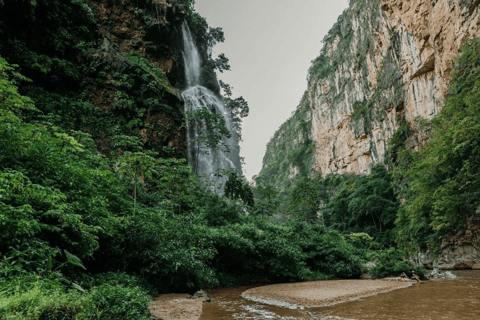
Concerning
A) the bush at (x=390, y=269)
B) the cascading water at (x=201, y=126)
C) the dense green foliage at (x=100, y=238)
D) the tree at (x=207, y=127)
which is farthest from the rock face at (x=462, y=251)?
the tree at (x=207, y=127)

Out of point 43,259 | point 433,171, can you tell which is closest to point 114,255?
point 43,259

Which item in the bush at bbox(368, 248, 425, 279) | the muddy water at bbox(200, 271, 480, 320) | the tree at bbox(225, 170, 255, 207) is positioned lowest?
the bush at bbox(368, 248, 425, 279)

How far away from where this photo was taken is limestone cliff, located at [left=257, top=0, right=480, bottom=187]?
2183cm

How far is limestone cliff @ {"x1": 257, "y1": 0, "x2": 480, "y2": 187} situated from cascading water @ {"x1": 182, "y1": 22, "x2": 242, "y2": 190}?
1873 cm

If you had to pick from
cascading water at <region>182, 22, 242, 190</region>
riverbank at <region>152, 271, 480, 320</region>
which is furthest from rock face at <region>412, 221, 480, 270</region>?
cascading water at <region>182, 22, 242, 190</region>

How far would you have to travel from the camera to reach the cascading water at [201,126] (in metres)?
22.2

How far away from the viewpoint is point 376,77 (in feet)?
Result: 122

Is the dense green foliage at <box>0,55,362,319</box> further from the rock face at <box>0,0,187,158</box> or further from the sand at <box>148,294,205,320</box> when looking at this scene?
the rock face at <box>0,0,187,158</box>

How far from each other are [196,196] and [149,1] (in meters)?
17.5

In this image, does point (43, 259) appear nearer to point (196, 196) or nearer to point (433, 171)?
point (196, 196)

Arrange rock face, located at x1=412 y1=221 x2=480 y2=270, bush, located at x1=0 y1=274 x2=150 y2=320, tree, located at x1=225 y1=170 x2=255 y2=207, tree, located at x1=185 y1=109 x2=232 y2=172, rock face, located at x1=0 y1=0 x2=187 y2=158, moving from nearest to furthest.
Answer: bush, located at x1=0 y1=274 x2=150 y2=320 < rock face, located at x1=412 y1=221 x2=480 y2=270 < rock face, located at x1=0 y1=0 x2=187 y2=158 < tree, located at x1=225 y1=170 x2=255 y2=207 < tree, located at x1=185 y1=109 x2=232 y2=172

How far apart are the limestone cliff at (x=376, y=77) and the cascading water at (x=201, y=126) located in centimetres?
1873

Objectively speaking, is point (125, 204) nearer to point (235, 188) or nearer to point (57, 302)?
point (57, 302)

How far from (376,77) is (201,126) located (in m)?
27.7
